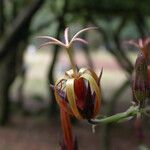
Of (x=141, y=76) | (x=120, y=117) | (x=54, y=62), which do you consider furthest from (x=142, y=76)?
(x=54, y=62)

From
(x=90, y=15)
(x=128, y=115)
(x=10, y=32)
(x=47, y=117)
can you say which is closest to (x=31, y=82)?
(x=47, y=117)

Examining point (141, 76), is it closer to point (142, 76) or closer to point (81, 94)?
point (142, 76)

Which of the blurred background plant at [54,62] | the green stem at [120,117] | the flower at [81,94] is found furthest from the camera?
the blurred background plant at [54,62]

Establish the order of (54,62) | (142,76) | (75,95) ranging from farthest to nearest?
1. (54,62)
2. (142,76)
3. (75,95)

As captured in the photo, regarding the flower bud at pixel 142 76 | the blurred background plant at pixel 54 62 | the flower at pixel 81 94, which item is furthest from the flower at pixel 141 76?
the blurred background plant at pixel 54 62

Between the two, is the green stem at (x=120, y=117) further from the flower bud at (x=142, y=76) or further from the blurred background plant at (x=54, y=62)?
the blurred background plant at (x=54, y=62)

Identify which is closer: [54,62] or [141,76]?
[141,76]

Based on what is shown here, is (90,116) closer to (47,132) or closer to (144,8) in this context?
(144,8)
